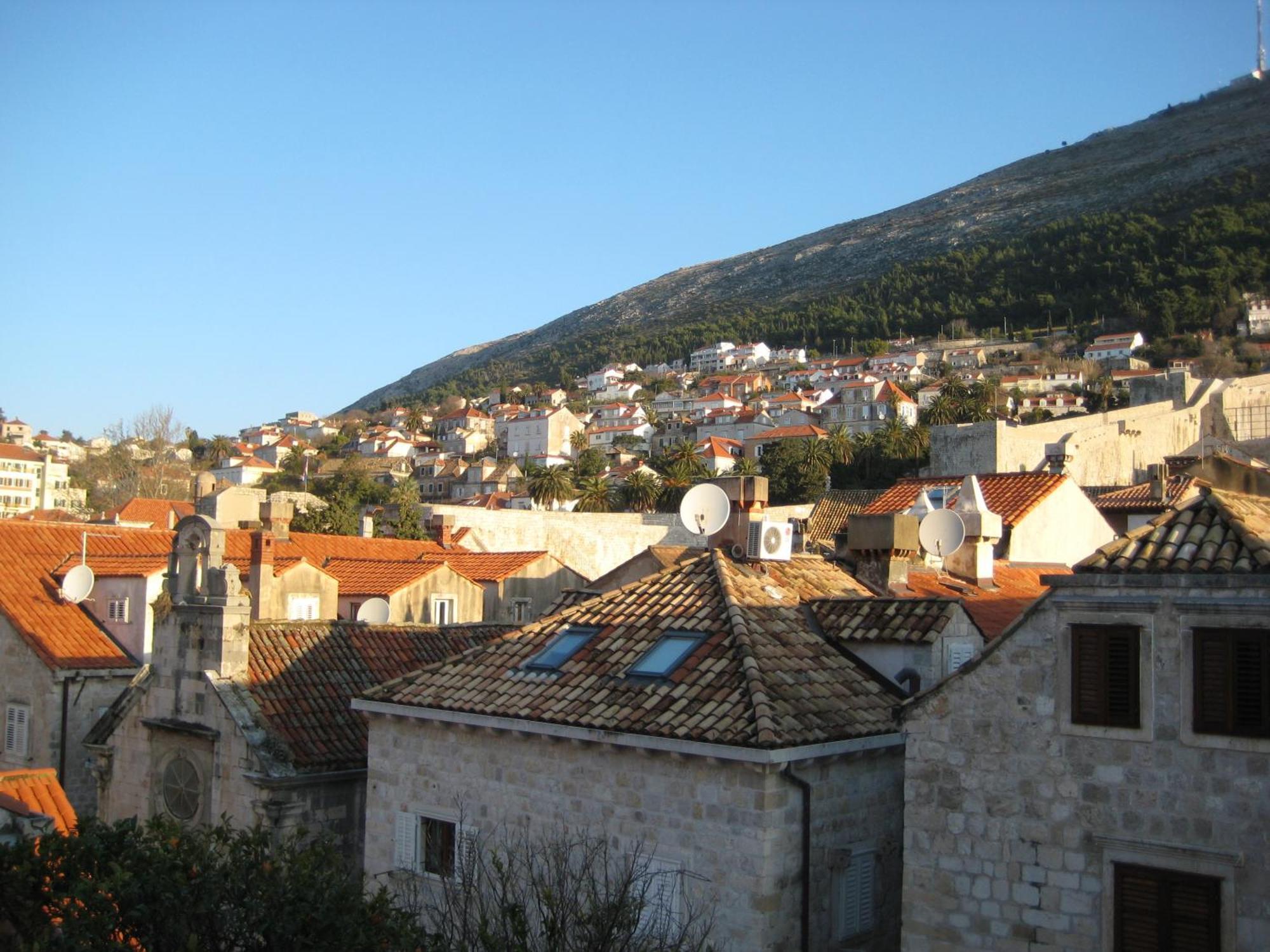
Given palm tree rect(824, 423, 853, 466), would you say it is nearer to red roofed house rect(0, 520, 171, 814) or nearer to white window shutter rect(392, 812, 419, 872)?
red roofed house rect(0, 520, 171, 814)

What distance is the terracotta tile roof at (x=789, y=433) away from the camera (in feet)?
358

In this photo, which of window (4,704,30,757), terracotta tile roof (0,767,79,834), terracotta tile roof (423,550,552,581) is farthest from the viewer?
terracotta tile roof (423,550,552,581)

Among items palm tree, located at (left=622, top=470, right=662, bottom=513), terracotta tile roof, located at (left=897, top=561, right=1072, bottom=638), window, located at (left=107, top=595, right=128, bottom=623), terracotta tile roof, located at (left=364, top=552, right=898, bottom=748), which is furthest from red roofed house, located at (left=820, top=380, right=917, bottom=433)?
terracotta tile roof, located at (left=364, top=552, right=898, bottom=748)

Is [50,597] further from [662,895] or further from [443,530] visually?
[662,895]

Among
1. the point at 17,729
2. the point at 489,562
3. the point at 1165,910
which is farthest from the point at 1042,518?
the point at 17,729

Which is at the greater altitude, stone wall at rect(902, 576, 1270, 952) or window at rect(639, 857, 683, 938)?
stone wall at rect(902, 576, 1270, 952)

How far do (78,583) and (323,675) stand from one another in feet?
28.6

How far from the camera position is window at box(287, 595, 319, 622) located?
72.0 ft

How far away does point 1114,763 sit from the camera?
30.8 ft

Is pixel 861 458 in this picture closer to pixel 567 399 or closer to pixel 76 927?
pixel 76 927

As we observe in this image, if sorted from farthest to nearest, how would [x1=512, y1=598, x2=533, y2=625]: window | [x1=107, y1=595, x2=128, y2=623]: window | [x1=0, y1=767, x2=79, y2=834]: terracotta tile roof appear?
[x1=512, y1=598, x2=533, y2=625]: window < [x1=107, y1=595, x2=128, y2=623]: window < [x1=0, y1=767, x2=79, y2=834]: terracotta tile roof

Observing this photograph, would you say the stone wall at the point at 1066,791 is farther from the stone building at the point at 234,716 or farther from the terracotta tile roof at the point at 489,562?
the terracotta tile roof at the point at 489,562

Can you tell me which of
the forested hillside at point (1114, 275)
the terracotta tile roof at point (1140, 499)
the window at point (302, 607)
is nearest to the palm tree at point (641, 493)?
the terracotta tile roof at point (1140, 499)

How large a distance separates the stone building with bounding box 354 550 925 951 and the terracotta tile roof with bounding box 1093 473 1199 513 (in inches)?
837
